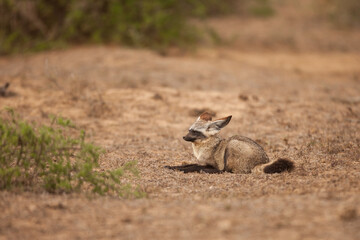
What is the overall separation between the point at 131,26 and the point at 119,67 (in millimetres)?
3201

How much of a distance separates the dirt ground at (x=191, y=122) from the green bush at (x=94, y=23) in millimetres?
770

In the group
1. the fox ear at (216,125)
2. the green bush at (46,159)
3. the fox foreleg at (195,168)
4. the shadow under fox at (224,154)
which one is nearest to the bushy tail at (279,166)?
the shadow under fox at (224,154)

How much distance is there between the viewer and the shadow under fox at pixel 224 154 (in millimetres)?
5646

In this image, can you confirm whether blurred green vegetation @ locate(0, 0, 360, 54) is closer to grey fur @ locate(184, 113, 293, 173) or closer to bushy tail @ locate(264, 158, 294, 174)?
grey fur @ locate(184, 113, 293, 173)

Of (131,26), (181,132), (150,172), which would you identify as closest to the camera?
(150,172)

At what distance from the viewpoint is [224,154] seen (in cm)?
598

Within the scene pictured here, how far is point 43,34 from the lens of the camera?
15438mm

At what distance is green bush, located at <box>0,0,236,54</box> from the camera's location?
585 inches

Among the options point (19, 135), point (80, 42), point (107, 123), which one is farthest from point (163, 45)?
point (19, 135)

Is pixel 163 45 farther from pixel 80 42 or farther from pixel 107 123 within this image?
pixel 107 123

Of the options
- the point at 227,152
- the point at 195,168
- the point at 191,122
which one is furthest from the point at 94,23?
the point at 227,152

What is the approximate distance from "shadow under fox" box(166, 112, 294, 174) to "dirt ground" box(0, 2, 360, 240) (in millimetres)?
225

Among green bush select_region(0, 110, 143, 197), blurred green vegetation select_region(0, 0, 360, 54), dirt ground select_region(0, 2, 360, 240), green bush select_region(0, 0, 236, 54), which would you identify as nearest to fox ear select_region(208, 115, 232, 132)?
dirt ground select_region(0, 2, 360, 240)

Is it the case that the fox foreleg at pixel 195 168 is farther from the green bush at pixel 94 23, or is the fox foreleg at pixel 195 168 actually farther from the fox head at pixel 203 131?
the green bush at pixel 94 23
